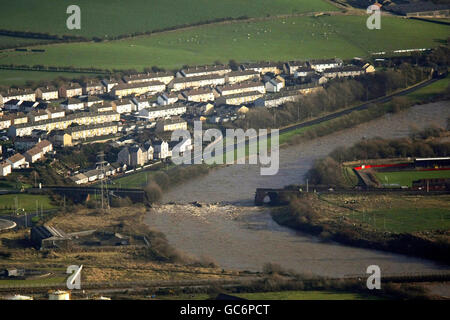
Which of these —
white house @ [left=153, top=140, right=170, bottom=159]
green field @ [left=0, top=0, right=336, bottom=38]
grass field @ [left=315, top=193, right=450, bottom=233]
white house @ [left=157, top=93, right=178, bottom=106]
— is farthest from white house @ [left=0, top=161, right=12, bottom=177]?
green field @ [left=0, top=0, right=336, bottom=38]

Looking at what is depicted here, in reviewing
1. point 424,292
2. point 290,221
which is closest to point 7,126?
point 290,221

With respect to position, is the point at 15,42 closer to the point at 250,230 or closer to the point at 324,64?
the point at 324,64

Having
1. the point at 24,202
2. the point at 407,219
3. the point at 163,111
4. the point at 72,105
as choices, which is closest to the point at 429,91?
the point at 163,111

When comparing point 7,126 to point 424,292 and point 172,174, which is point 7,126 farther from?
point 424,292

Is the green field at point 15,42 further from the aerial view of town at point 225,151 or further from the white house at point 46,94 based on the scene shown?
the white house at point 46,94

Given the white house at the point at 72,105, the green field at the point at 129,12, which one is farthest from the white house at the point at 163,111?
the green field at the point at 129,12

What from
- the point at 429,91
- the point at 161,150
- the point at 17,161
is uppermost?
the point at 429,91

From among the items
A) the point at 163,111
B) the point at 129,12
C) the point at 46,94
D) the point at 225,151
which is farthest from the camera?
the point at 129,12
